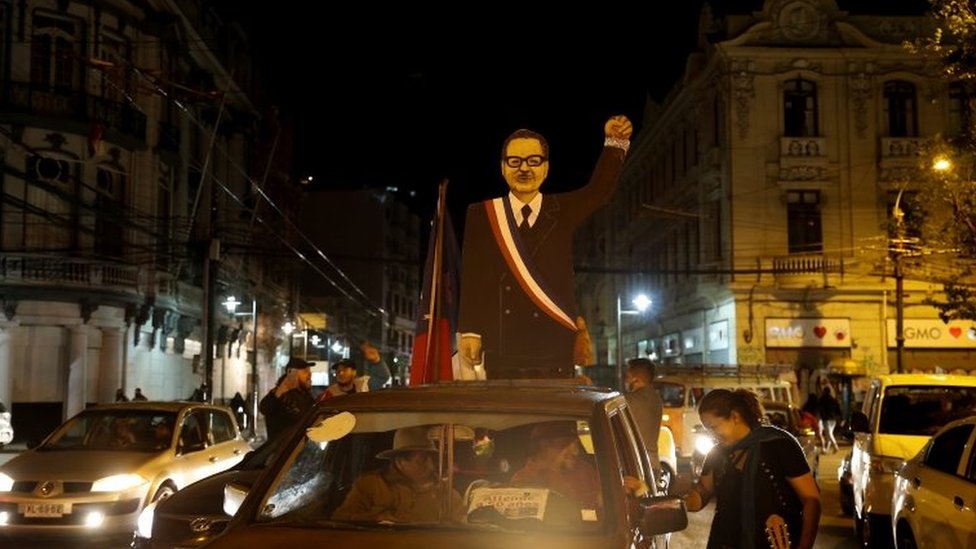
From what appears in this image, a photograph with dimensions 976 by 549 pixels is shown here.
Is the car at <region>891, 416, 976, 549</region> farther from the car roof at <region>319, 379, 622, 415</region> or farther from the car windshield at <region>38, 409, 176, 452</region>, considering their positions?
the car windshield at <region>38, 409, 176, 452</region>

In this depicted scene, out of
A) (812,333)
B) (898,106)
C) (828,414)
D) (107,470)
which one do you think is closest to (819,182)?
(898,106)

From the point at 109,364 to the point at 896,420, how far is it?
25777mm

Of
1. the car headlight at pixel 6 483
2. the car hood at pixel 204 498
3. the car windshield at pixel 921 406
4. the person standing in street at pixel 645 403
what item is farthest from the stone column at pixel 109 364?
the person standing in street at pixel 645 403

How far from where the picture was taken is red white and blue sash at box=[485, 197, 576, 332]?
24.4 ft

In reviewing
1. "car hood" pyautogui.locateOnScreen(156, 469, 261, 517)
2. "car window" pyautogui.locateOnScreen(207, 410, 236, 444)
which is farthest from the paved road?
"car window" pyautogui.locateOnScreen(207, 410, 236, 444)

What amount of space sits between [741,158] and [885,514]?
26.7 metres

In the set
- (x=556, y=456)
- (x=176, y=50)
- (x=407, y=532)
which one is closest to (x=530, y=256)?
(x=556, y=456)

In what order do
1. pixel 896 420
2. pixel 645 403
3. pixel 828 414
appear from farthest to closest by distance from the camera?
Answer: pixel 828 414 < pixel 896 420 < pixel 645 403

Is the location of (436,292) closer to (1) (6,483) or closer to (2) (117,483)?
(2) (117,483)

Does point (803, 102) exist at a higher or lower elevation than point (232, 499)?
higher

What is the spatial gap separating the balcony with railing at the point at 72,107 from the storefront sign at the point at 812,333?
22066 millimetres

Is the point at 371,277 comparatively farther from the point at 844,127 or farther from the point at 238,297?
the point at 844,127

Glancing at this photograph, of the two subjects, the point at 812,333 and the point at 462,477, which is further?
the point at 812,333

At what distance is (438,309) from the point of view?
752 cm
